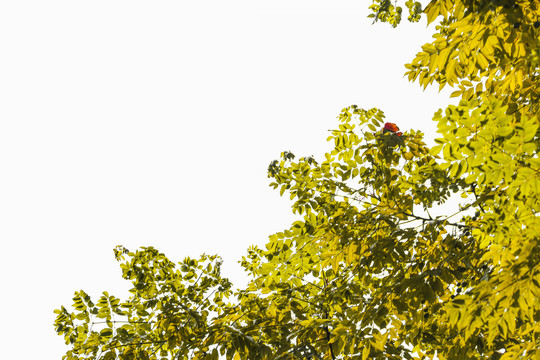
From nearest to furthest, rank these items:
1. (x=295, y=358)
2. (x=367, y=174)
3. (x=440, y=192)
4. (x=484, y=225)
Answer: (x=484, y=225), (x=295, y=358), (x=440, y=192), (x=367, y=174)

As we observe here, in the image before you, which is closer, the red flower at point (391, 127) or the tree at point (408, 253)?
the tree at point (408, 253)

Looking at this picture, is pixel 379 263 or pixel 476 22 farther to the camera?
pixel 379 263

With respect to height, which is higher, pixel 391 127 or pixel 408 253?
pixel 391 127

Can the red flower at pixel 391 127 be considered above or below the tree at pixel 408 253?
above

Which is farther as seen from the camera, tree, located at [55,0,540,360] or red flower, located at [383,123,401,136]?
red flower, located at [383,123,401,136]

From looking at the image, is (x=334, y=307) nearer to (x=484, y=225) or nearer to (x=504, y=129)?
(x=484, y=225)

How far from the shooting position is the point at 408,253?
3.26 meters

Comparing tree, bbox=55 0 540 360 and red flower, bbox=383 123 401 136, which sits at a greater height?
red flower, bbox=383 123 401 136

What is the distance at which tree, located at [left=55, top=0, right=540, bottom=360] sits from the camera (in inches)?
72.0

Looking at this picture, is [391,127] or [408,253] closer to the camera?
[408,253]

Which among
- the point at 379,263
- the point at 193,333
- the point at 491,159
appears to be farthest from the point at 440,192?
the point at 193,333

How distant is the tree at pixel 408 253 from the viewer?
1.83m

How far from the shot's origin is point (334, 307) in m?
3.43

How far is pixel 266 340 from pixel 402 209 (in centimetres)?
179
